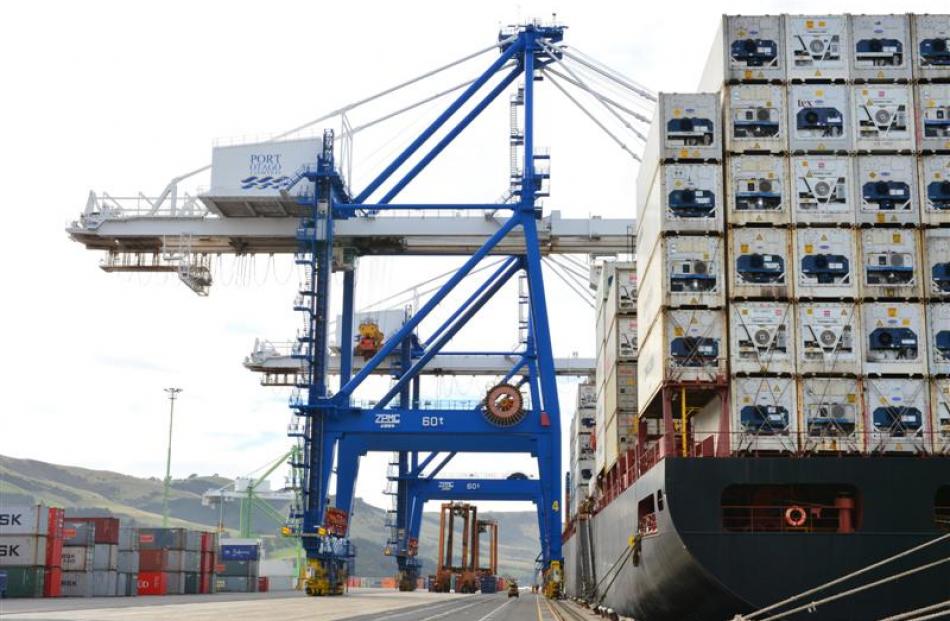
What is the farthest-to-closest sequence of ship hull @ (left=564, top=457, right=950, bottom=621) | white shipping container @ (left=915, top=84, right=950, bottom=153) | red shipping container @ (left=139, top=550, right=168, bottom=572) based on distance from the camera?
red shipping container @ (left=139, top=550, right=168, bottom=572) < white shipping container @ (left=915, top=84, right=950, bottom=153) < ship hull @ (left=564, top=457, right=950, bottom=621)

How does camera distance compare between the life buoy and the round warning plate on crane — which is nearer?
the life buoy

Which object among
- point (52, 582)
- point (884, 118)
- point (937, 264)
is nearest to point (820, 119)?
point (884, 118)

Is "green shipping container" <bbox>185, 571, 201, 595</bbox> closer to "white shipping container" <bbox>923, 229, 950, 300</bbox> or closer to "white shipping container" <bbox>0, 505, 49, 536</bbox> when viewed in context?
"white shipping container" <bbox>0, 505, 49, 536</bbox>

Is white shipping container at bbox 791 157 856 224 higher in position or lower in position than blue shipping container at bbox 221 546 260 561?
higher

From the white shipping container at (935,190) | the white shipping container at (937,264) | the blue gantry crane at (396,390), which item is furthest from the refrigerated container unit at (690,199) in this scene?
the blue gantry crane at (396,390)

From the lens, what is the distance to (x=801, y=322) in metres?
22.4

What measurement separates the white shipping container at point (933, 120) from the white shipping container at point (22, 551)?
1409 inches

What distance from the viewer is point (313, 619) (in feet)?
91.5

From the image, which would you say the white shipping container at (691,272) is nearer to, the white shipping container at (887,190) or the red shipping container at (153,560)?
the white shipping container at (887,190)

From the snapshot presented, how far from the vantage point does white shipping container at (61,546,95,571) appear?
4762cm

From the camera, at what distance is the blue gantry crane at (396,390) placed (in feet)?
141

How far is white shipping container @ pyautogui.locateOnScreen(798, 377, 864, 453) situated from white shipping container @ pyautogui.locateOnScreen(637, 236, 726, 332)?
262 centimetres

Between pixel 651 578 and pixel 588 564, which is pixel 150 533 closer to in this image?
pixel 588 564

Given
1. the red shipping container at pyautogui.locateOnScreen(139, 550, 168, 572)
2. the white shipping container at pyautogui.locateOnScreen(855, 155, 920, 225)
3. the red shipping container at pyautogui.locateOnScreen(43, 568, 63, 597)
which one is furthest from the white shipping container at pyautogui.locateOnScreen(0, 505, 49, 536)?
the white shipping container at pyautogui.locateOnScreen(855, 155, 920, 225)
